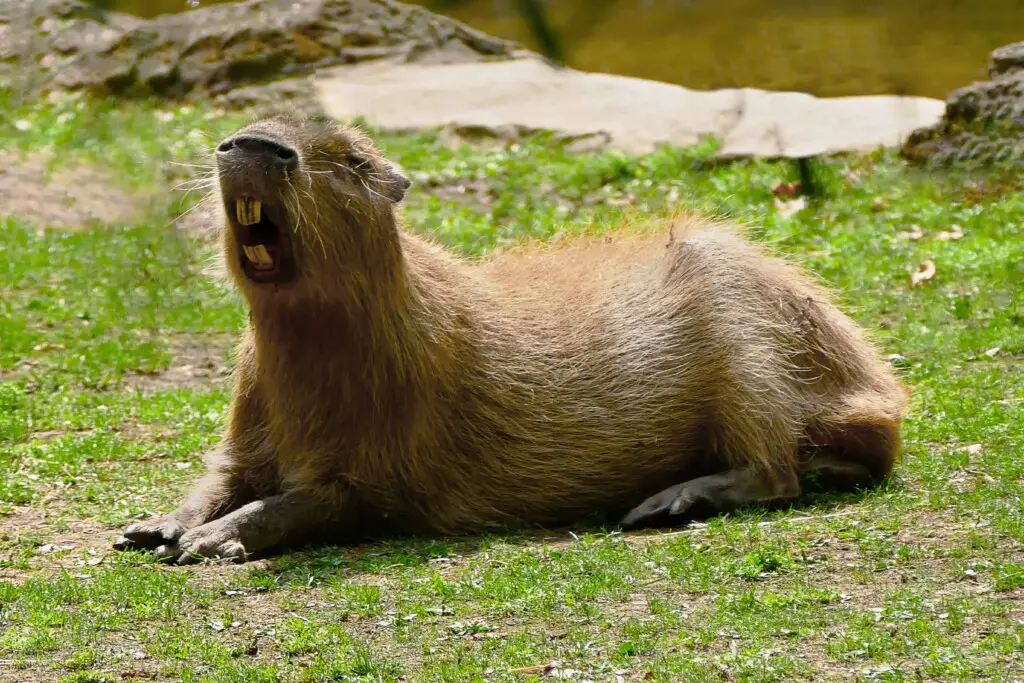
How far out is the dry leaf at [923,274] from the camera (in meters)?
8.87

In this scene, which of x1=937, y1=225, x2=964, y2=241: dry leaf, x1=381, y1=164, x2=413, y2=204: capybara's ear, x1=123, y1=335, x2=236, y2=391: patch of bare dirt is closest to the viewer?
x1=381, y1=164, x2=413, y2=204: capybara's ear

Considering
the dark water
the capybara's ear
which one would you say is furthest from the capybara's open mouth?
the dark water

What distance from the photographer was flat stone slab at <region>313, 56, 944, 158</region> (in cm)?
1179

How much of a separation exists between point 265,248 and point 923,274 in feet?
17.8

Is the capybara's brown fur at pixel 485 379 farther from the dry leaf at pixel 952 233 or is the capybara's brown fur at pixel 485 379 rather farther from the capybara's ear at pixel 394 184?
the dry leaf at pixel 952 233

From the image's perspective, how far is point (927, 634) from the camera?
144 inches

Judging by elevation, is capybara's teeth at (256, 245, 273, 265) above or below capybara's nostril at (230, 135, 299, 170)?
below

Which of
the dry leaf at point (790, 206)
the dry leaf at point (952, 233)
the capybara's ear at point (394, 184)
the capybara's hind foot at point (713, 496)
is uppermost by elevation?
the capybara's ear at point (394, 184)

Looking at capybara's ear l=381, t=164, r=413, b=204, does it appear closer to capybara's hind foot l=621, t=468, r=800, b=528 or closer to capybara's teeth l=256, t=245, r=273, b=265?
capybara's teeth l=256, t=245, r=273, b=265

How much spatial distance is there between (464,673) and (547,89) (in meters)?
11.1

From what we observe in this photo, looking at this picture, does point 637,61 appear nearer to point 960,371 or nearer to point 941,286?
point 960,371

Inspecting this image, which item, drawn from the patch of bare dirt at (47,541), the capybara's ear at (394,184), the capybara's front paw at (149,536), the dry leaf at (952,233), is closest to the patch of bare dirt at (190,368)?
the patch of bare dirt at (47,541)

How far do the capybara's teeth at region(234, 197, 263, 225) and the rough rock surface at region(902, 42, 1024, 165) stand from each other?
7.32 metres

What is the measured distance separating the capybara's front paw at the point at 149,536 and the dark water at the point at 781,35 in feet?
14.7
